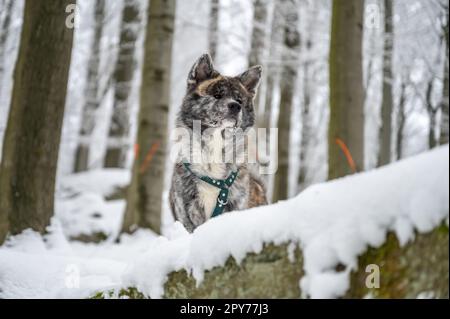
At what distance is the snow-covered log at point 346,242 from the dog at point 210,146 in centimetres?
158

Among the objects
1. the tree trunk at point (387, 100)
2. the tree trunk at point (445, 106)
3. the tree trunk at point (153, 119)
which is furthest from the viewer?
the tree trunk at point (387, 100)

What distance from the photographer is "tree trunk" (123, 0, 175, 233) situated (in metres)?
8.99

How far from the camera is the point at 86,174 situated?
1550 centimetres

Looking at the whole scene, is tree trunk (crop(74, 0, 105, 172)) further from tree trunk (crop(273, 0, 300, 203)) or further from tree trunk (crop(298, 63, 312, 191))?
tree trunk (crop(298, 63, 312, 191))

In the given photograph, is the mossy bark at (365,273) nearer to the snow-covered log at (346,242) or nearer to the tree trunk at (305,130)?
the snow-covered log at (346,242)

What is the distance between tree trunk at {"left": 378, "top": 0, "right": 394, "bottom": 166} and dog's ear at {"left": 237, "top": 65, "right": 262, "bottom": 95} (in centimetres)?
685

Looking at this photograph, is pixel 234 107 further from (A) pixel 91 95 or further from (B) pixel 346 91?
(A) pixel 91 95

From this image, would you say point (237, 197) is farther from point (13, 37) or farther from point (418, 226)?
point (13, 37)

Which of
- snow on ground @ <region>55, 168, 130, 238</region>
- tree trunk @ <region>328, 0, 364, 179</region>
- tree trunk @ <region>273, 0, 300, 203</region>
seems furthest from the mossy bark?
tree trunk @ <region>273, 0, 300, 203</region>

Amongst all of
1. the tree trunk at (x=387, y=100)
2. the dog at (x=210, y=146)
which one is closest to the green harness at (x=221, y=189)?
the dog at (x=210, y=146)

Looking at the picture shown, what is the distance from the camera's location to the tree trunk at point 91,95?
18.3m

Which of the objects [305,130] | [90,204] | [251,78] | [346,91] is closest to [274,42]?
[305,130]

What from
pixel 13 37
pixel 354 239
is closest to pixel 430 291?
pixel 354 239
